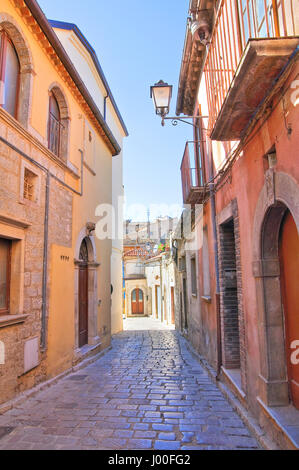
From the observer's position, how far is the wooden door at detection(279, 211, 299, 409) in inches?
134

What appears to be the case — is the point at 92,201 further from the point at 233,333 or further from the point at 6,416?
the point at 6,416

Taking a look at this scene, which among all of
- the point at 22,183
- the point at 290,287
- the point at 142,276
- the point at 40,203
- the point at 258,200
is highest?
the point at 22,183

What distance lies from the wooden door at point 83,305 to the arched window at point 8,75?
4.55 metres

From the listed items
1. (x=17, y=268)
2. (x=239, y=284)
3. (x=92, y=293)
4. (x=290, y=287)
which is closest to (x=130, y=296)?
(x=92, y=293)

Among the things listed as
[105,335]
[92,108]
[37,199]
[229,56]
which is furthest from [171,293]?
[229,56]

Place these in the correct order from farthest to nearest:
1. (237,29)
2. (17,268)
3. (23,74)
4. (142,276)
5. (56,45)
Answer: (142,276) → (56,45) → (23,74) → (17,268) → (237,29)

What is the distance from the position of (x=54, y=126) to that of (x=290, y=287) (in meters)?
5.87

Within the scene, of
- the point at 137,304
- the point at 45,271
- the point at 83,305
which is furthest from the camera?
the point at 137,304

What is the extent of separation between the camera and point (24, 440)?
12.1 feet

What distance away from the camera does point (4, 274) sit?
504 centimetres

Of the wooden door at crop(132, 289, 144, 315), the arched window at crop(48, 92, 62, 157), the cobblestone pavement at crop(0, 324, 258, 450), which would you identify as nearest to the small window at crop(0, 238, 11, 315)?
the cobblestone pavement at crop(0, 324, 258, 450)

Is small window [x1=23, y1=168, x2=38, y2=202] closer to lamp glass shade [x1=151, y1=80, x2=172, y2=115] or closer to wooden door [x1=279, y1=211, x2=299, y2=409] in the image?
lamp glass shade [x1=151, y1=80, x2=172, y2=115]

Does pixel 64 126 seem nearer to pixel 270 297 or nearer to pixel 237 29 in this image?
pixel 237 29

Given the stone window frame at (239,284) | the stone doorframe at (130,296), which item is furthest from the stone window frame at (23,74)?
the stone doorframe at (130,296)
